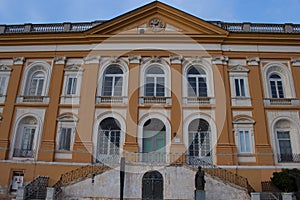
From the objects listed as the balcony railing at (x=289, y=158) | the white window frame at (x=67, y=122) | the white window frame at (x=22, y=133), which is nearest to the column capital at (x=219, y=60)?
the balcony railing at (x=289, y=158)

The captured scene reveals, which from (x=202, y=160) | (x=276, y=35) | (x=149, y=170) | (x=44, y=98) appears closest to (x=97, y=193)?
(x=149, y=170)

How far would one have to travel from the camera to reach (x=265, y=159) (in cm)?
1684

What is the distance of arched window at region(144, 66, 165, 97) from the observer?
18.8 m

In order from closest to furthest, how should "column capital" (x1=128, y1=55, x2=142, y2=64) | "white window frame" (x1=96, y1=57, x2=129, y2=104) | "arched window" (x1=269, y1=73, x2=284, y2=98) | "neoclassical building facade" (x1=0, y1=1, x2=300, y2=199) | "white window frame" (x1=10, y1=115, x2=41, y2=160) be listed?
"neoclassical building facade" (x1=0, y1=1, x2=300, y2=199) → "white window frame" (x1=10, y1=115, x2=41, y2=160) → "white window frame" (x1=96, y1=57, x2=129, y2=104) → "arched window" (x1=269, y1=73, x2=284, y2=98) → "column capital" (x1=128, y1=55, x2=142, y2=64)

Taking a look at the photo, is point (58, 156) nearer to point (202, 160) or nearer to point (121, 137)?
point (121, 137)

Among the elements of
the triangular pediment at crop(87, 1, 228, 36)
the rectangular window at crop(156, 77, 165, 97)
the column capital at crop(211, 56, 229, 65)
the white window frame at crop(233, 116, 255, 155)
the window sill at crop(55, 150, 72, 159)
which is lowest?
the window sill at crop(55, 150, 72, 159)

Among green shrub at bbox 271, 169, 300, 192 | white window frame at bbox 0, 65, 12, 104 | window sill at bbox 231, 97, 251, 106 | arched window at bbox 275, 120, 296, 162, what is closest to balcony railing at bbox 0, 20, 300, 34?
white window frame at bbox 0, 65, 12, 104

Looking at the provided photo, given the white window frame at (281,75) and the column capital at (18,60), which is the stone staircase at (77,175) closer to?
the column capital at (18,60)

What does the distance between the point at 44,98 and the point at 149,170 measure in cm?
883

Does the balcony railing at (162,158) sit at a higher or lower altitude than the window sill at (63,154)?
lower

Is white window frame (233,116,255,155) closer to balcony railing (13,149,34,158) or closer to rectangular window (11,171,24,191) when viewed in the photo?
balcony railing (13,149,34,158)

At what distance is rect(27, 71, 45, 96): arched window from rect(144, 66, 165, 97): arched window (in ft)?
23.6

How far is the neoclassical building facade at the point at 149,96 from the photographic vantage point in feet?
56.2

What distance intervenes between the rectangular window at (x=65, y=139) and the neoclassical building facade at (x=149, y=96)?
2.6 inches
